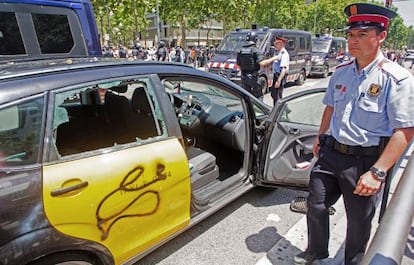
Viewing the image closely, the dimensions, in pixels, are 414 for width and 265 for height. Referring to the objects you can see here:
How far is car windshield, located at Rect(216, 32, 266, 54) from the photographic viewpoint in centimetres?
940

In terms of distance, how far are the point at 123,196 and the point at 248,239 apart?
128 centimetres

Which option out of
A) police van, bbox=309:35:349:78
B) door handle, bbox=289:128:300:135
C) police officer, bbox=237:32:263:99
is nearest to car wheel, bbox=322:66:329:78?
police van, bbox=309:35:349:78

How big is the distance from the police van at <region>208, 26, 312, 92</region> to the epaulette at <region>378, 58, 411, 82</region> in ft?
22.0

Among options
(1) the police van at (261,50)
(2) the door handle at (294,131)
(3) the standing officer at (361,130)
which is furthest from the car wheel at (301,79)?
(3) the standing officer at (361,130)

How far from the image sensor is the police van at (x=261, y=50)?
8828 millimetres

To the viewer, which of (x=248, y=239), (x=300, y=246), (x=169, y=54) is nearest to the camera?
(x=300, y=246)

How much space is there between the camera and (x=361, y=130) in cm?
180

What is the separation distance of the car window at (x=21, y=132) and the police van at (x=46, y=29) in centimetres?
270

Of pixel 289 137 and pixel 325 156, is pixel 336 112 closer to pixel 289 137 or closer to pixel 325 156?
pixel 325 156

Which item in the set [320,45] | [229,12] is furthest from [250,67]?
[229,12]

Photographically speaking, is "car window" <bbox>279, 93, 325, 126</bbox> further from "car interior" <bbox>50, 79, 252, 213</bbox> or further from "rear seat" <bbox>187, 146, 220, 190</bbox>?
"rear seat" <bbox>187, 146, 220, 190</bbox>

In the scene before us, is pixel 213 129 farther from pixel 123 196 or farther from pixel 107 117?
pixel 123 196

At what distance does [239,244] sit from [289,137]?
102cm

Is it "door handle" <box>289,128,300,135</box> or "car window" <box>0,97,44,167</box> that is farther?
"door handle" <box>289,128,300,135</box>
